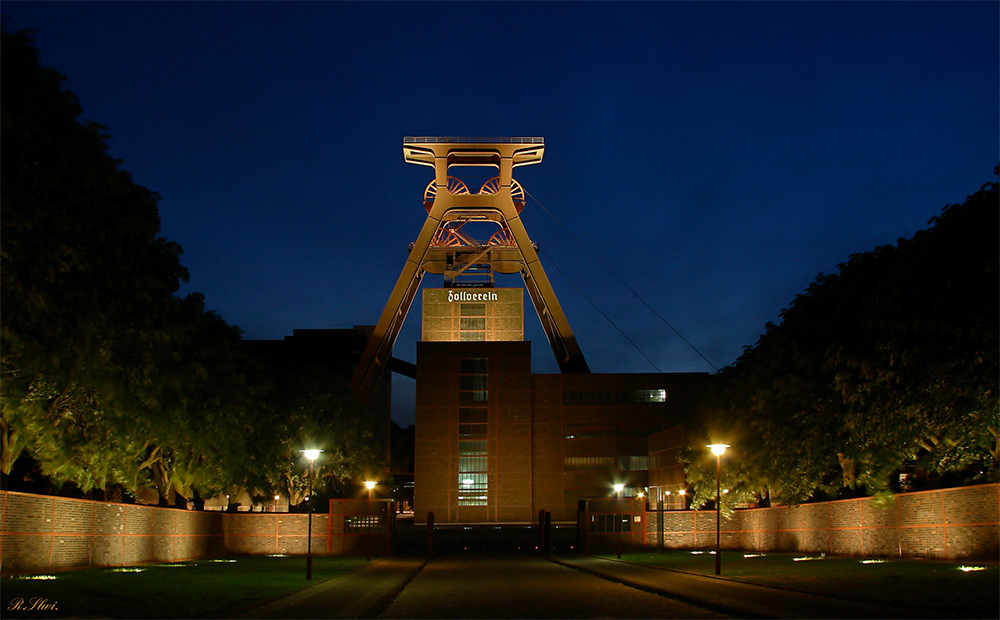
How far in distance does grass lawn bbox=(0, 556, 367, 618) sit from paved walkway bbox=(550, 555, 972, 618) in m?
8.95

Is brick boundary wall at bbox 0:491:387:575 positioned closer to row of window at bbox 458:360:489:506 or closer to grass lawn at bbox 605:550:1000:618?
grass lawn at bbox 605:550:1000:618

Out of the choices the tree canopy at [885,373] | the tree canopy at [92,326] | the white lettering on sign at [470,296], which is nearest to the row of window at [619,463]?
the white lettering on sign at [470,296]

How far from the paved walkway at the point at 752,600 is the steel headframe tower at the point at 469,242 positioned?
82649 mm

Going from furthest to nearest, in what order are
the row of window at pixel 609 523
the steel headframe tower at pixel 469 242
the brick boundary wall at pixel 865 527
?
the steel headframe tower at pixel 469 242 → the row of window at pixel 609 523 → the brick boundary wall at pixel 865 527

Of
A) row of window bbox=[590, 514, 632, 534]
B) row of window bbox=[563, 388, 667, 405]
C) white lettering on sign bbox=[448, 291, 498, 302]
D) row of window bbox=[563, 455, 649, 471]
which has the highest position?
white lettering on sign bbox=[448, 291, 498, 302]

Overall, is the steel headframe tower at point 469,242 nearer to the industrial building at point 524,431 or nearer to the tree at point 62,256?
the industrial building at point 524,431

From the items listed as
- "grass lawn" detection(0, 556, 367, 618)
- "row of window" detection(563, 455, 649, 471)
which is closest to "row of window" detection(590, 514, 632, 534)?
"grass lawn" detection(0, 556, 367, 618)

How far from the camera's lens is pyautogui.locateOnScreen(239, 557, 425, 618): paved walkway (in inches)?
636

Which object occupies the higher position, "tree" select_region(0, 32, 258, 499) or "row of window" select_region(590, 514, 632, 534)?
"tree" select_region(0, 32, 258, 499)

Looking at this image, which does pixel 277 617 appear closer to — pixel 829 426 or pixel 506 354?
pixel 829 426

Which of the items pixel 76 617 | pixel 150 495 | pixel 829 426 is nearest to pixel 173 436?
pixel 76 617

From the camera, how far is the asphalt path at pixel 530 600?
16688 millimetres

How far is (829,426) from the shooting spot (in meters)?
31.4

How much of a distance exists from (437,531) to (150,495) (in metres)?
24.7
